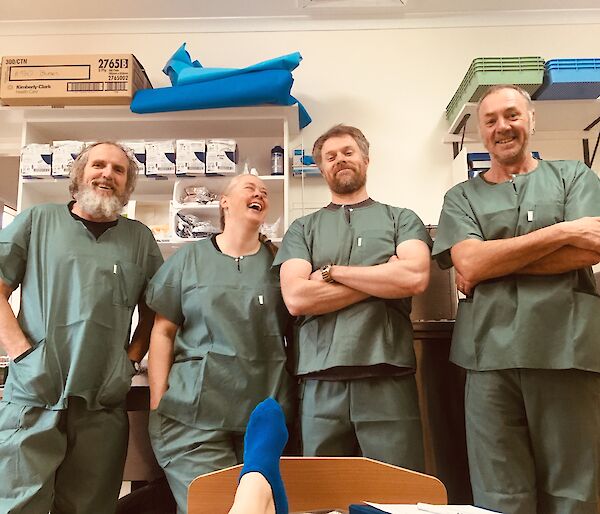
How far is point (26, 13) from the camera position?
3.00 m

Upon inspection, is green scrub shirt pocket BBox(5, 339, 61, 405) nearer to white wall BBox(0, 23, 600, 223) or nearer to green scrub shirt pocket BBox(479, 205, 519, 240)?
green scrub shirt pocket BBox(479, 205, 519, 240)

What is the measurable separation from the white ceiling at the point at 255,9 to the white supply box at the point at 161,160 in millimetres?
935

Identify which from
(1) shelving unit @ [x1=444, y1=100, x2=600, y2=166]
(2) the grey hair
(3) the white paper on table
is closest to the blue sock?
(3) the white paper on table

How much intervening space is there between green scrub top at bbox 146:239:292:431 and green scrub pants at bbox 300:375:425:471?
157mm

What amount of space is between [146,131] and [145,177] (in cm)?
35

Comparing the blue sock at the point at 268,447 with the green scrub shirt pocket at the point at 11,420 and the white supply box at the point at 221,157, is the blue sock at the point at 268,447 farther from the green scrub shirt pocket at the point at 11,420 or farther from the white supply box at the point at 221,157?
the white supply box at the point at 221,157

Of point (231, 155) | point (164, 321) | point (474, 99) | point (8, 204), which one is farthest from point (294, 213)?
point (8, 204)

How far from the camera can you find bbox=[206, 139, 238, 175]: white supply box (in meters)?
2.51

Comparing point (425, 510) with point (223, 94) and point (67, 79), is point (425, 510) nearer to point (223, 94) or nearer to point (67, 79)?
point (223, 94)

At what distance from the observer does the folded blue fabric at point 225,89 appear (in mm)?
2461

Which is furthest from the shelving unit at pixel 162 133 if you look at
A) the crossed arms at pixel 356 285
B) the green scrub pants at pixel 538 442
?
the green scrub pants at pixel 538 442

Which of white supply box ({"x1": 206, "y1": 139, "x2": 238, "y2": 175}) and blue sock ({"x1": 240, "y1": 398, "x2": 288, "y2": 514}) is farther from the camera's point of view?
white supply box ({"x1": 206, "y1": 139, "x2": 238, "y2": 175})

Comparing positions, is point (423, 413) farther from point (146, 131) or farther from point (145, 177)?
point (146, 131)

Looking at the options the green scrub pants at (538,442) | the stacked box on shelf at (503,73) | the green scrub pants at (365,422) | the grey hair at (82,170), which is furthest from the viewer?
the stacked box on shelf at (503,73)
